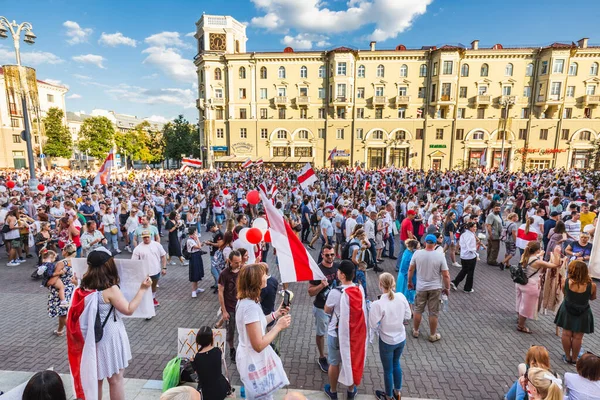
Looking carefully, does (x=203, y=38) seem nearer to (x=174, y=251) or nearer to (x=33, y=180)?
(x=33, y=180)

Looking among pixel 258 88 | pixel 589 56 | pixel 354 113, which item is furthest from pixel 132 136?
pixel 589 56

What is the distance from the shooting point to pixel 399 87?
1772 inches

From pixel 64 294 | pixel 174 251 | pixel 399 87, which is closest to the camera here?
pixel 64 294

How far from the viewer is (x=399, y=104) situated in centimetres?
4522

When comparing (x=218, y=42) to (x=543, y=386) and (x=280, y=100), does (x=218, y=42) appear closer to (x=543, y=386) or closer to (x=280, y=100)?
(x=280, y=100)

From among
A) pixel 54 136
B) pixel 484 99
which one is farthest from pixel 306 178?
pixel 54 136

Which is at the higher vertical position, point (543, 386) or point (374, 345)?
point (543, 386)

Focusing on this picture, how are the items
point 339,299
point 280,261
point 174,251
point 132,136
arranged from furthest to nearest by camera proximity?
point 132,136 < point 174,251 < point 280,261 < point 339,299

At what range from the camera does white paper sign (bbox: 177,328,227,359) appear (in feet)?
14.0

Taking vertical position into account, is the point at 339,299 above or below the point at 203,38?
below

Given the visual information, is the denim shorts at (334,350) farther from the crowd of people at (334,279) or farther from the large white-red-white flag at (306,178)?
the large white-red-white flag at (306,178)

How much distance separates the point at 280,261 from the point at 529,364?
2.93 meters

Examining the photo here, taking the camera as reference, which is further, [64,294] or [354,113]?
[354,113]

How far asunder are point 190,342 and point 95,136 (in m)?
57.1
